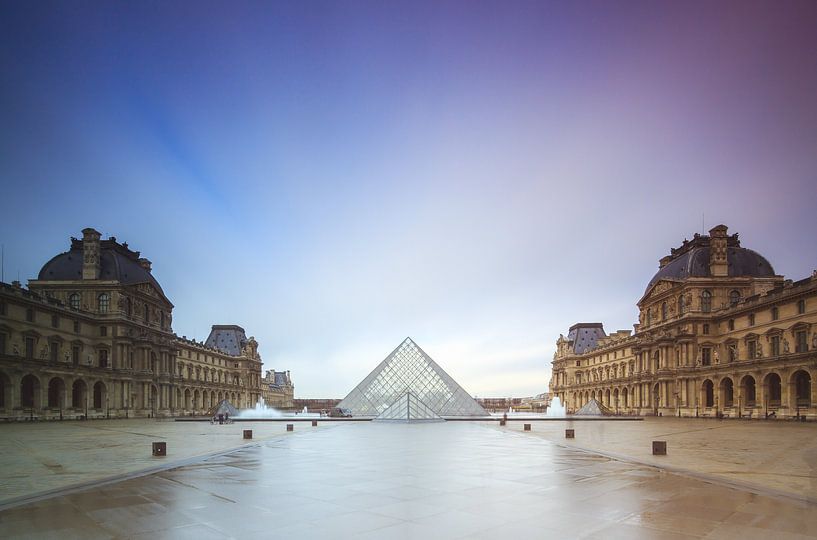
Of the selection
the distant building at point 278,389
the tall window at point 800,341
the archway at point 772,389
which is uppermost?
the tall window at point 800,341

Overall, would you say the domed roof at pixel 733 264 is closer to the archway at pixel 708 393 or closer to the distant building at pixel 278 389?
the archway at pixel 708 393

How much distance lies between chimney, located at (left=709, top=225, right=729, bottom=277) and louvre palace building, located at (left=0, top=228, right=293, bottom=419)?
54.8 m

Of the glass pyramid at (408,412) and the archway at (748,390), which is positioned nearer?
the glass pyramid at (408,412)

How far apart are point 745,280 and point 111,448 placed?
173ft

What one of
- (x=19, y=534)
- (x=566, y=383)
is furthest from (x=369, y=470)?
(x=566, y=383)

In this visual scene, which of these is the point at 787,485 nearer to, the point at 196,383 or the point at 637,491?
the point at 637,491

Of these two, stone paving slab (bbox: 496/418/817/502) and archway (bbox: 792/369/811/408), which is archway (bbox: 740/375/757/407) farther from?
stone paving slab (bbox: 496/418/817/502)

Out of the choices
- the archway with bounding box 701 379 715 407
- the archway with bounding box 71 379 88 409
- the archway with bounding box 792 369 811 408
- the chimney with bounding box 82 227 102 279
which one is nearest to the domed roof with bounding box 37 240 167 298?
the chimney with bounding box 82 227 102 279

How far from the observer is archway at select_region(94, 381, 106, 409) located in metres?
50.7

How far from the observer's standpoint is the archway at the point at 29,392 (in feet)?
138

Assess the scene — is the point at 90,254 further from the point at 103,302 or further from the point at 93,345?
the point at 93,345

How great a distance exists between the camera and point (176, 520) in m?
7.20

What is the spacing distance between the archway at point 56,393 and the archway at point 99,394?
153 inches

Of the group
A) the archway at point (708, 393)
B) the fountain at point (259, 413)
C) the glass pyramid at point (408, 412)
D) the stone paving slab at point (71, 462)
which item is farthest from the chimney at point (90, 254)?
the archway at point (708, 393)
